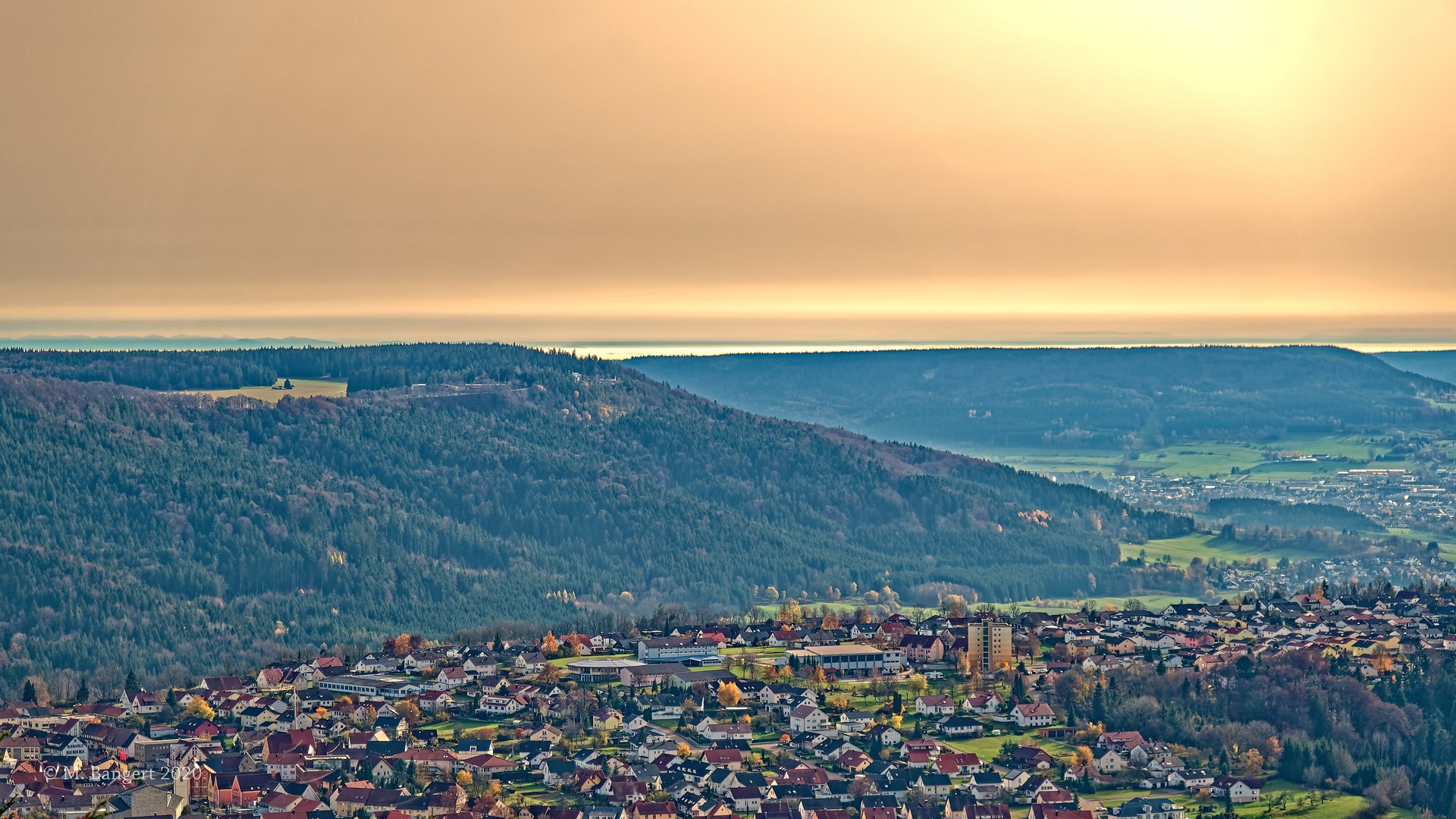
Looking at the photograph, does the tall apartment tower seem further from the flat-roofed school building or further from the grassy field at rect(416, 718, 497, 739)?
the grassy field at rect(416, 718, 497, 739)

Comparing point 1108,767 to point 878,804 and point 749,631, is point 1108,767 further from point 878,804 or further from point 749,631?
point 749,631

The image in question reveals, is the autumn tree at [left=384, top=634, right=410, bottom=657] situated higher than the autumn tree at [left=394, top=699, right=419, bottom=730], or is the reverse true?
the autumn tree at [left=394, top=699, right=419, bottom=730]

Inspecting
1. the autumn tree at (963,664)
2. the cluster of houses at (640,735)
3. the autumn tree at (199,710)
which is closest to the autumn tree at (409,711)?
the cluster of houses at (640,735)

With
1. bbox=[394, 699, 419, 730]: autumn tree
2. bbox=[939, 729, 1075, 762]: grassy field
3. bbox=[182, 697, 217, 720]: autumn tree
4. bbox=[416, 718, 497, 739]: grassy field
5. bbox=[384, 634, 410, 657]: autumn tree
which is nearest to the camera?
bbox=[939, 729, 1075, 762]: grassy field

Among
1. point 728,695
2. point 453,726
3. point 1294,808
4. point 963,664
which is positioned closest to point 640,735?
point 728,695

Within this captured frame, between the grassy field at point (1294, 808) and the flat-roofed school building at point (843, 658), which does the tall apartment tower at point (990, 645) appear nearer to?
the flat-roofed school building at point (843, 658)

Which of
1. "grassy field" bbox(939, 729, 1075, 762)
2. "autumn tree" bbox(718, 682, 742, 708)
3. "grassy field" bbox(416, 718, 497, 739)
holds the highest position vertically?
"autumn tree" bbox(718, 682, 742, 708)

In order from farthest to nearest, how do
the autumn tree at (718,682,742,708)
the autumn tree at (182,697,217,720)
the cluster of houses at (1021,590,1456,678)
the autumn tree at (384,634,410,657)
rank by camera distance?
the autumn tree at (384,634,410,657) < the cluster of houses at (1021,590,1456,678) < the autumn tree at (182,697,217,720) < the autumn tree at (718,682,742,708)

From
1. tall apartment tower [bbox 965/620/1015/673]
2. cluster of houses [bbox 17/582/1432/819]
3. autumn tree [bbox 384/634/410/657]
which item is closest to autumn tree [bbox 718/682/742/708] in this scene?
cluster of houses [bbox 17/582/1432/819]

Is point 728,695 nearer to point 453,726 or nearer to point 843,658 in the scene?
point 453,726
